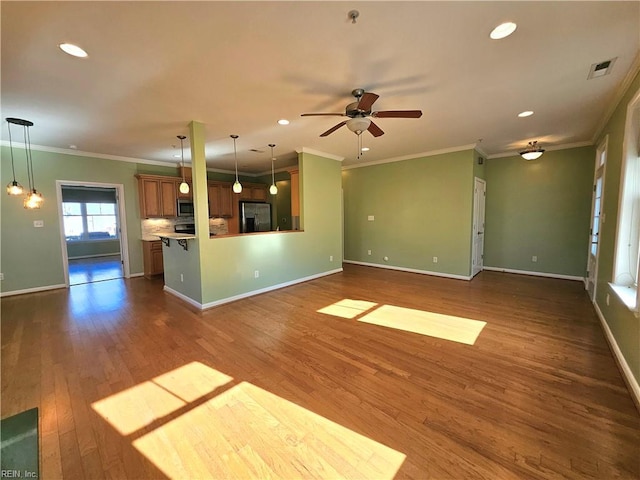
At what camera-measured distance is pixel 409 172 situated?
616cm

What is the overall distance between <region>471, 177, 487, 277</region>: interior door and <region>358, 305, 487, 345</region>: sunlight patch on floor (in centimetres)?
265

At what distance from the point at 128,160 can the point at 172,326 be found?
179 inches

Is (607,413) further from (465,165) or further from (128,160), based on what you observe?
(128,160)

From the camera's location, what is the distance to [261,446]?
1625 mm

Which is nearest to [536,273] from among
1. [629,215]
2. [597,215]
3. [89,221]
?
[597,215]

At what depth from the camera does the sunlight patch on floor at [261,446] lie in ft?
4.80

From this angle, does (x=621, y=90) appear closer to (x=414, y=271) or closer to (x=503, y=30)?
(x=503, y=30)

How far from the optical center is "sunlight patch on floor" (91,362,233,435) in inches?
72.6

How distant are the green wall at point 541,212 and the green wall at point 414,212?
2.75ft

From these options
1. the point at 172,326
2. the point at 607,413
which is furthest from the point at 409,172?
the point at 172,326

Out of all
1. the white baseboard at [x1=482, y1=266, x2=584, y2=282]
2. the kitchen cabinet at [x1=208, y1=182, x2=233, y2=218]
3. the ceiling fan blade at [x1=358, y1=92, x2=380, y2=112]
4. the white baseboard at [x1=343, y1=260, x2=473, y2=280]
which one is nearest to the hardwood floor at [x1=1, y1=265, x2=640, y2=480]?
the white baseboard at [x1=343, y1=260, x2=473, y2=280]

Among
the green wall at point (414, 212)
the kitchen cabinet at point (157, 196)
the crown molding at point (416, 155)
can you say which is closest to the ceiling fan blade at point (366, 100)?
the crown molding at point (416, 155)

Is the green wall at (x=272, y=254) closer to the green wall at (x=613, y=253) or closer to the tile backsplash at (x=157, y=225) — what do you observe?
the tile backsplash at (x=157, y=225)

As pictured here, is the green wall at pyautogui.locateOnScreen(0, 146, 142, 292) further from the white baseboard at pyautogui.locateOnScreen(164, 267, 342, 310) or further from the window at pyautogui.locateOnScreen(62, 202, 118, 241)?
the window at pyautogui.locateOnScreen(62, 202, 118, 241)
